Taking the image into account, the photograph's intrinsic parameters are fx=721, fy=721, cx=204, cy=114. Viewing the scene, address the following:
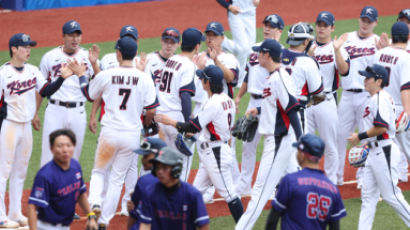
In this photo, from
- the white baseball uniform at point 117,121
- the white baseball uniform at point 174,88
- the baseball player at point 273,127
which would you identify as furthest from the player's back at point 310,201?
the white baseball uniform at point 174,88

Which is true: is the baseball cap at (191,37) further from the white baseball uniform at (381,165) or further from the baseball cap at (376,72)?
the white baseball uniform at (381,165)

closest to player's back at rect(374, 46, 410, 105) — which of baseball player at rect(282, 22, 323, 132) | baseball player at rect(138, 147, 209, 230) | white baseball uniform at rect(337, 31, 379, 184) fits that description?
white baseball uniform at rect(337, 31, 379, 184)

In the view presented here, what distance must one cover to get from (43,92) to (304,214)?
344cm

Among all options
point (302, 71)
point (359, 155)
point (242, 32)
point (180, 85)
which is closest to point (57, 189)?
point (180, 85)

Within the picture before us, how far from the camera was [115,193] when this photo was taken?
23.4 feet

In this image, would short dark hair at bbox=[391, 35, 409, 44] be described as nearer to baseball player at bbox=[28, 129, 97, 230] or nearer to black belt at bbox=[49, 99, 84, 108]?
black belt at bbox=[49, 99, 84, 108]

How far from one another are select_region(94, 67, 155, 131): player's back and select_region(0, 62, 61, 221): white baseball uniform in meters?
0.76

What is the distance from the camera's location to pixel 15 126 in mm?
7324

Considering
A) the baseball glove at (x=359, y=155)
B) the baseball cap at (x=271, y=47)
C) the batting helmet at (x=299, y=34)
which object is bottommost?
the baseball glove at (x=359, y=155)

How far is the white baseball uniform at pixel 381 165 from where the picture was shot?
6.87m

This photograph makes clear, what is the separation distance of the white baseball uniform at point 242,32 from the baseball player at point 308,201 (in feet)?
23.7

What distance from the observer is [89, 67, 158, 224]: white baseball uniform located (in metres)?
7.01

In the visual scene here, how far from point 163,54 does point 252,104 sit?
48.1 inches

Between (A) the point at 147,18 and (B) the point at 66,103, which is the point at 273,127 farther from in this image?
(A) the point at 147,18
